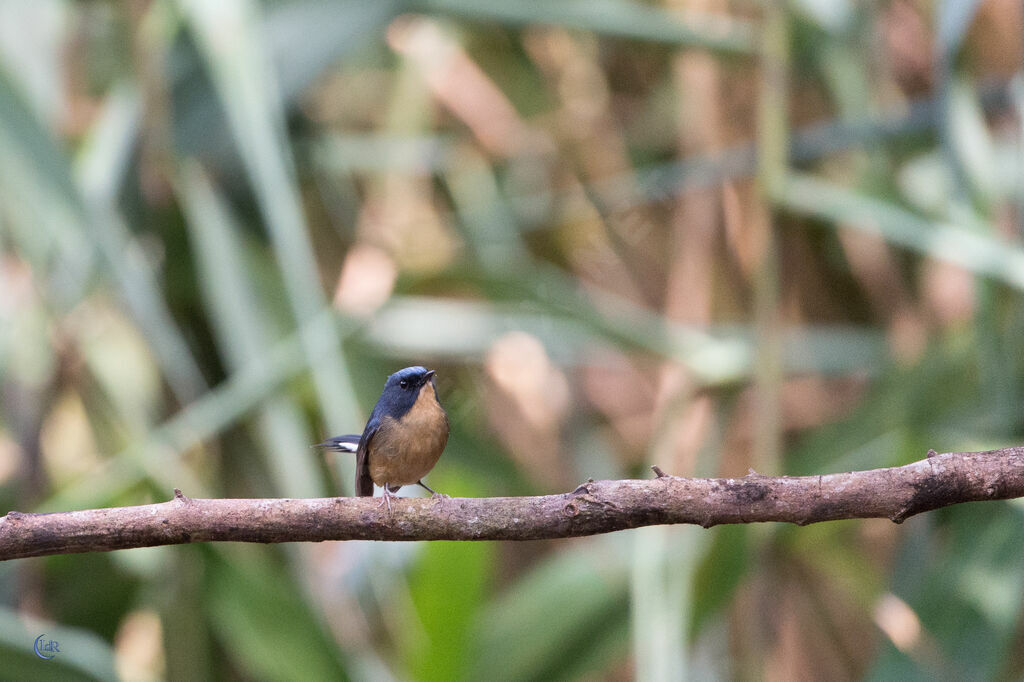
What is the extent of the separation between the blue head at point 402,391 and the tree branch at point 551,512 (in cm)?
36

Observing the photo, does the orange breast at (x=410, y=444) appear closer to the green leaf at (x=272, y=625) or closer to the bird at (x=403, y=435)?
the bird at (x=403, y=435)

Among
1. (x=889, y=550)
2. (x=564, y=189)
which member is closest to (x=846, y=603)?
(x=889, y=550)

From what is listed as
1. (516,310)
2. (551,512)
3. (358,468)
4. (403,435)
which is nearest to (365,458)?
(358,468)

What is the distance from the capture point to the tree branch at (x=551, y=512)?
1164mm

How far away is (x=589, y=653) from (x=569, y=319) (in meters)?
1.02

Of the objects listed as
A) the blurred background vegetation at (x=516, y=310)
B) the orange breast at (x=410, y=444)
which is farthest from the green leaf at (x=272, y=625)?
the orange breast at (x=410, y=444)

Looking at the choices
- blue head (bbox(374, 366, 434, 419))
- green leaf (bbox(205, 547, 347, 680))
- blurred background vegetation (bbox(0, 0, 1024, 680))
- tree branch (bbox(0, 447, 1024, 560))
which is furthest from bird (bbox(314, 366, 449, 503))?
green leaf (bbox(205, 547, 347, 680))

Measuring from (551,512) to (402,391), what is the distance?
18.9 inches

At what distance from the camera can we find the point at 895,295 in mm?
4109

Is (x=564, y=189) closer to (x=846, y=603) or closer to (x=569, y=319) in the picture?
(x=569, y=319)

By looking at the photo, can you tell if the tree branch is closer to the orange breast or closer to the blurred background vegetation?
the orange breast

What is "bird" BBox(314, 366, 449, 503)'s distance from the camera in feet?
4.88

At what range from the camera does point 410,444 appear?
1.48 m

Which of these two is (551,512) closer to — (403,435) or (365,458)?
(403,435)
